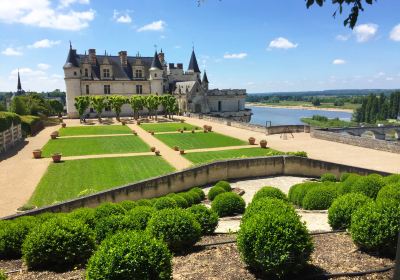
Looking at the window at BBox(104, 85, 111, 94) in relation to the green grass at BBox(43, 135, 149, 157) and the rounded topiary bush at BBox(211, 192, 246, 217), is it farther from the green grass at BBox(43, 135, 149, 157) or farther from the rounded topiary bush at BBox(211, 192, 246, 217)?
the rounded topiary bush at BBox(211, 192, 246, 217)

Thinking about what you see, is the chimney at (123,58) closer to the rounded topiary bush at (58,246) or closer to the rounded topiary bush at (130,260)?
the rounded topiary bush at (58,246)

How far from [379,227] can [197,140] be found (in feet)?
103

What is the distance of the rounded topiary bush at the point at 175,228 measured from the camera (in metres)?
7.48

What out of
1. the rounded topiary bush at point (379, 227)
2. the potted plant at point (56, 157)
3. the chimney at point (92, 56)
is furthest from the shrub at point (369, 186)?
the chimney at point (92, 56)

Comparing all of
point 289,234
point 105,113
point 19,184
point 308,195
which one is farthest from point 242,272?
point 105,113

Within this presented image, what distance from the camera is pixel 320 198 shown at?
1404 centimetres

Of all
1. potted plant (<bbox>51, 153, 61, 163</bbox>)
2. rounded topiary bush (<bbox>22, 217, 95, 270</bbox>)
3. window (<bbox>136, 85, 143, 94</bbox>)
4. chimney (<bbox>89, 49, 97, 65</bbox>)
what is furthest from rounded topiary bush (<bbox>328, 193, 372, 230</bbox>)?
A: chimney (<bbox>89, 49, 97, 65</bbox>)

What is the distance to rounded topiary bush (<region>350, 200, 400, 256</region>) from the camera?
22.4 ft

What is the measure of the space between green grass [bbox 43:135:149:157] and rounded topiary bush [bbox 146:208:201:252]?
79.9ft

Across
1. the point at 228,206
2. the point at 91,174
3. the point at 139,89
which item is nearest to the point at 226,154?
the point at 91,174

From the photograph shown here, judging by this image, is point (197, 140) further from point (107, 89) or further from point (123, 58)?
point (123, 58)

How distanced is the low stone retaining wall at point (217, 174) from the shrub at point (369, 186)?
10407 mm

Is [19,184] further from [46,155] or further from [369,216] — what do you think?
[369,216]

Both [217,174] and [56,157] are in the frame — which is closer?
[217,174]
